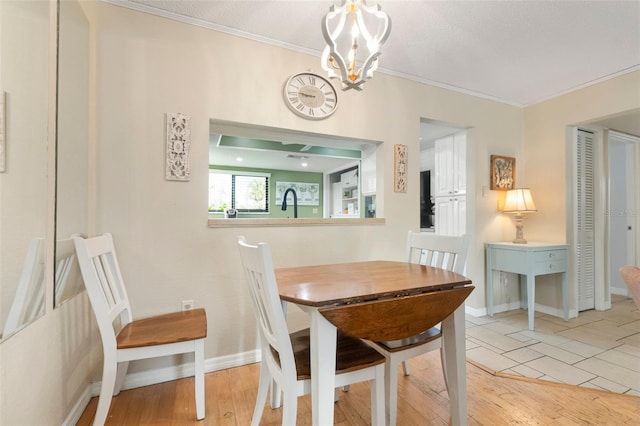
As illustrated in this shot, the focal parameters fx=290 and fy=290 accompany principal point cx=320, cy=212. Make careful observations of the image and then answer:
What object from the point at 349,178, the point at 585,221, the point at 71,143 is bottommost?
the point at 585,221

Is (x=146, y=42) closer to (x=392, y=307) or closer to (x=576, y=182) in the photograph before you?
(x=392, y=307)

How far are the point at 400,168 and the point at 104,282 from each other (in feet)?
7.42

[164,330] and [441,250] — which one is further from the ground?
[441,250]

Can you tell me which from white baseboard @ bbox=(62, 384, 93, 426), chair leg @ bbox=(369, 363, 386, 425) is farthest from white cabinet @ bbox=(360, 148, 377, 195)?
white baseboard @ bbox=(62, 384, 93, 426)

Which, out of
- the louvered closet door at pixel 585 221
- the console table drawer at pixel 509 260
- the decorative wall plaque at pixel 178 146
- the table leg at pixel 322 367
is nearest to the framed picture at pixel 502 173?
the louvered closet door at pixel 585 221

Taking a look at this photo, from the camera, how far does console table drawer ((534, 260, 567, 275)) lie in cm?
A: 272

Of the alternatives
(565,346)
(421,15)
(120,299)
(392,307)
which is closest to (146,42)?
(120,299)

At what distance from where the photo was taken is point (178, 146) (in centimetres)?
186

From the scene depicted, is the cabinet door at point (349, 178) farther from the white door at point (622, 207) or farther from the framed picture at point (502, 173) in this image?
the white door at point (622, 207)

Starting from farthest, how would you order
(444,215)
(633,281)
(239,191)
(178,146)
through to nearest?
(239,191), (444,215), (178,146), (633,281)

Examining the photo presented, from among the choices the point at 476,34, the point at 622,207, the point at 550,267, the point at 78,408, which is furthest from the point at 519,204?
the point at 78,408

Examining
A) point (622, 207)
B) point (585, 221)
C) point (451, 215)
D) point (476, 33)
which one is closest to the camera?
point (476, 33)

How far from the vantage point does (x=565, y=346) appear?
233 centimetres

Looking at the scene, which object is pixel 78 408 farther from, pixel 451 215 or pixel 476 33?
pixel 451 215
